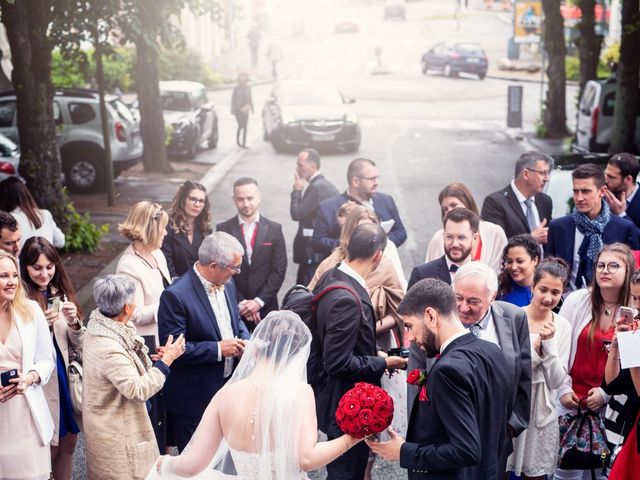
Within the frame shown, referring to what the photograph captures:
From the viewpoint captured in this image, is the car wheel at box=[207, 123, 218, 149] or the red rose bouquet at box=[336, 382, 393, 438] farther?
the car wheel at box=[207, 123, 218, 149]

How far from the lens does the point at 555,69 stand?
2662cm

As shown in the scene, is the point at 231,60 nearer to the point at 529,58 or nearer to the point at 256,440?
the point at 529,58

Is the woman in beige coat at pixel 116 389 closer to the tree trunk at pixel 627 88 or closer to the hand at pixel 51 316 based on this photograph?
the hand at pixel 51 316

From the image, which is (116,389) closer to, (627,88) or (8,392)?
(8,392)

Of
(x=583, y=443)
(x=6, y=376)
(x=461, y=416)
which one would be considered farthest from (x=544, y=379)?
(x=6, y=376)

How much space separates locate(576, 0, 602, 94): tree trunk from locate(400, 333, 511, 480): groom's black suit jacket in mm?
22222

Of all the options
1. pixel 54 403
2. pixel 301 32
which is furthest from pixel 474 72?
pixel 54 403

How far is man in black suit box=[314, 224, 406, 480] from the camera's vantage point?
5551mm

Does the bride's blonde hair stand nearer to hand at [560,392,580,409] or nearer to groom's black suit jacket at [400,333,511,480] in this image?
groom's black suit jacket at [400,333,511,480]

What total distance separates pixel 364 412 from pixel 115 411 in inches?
71.5

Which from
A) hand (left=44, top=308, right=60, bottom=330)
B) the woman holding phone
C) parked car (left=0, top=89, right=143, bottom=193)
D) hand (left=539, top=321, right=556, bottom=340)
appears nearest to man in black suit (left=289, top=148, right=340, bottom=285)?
the woman holding phone

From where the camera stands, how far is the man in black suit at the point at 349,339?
5.55m

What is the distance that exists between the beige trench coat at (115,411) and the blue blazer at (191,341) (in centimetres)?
74

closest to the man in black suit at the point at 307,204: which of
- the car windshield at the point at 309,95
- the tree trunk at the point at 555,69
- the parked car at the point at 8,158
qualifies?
the parked car at the point at 8,158
